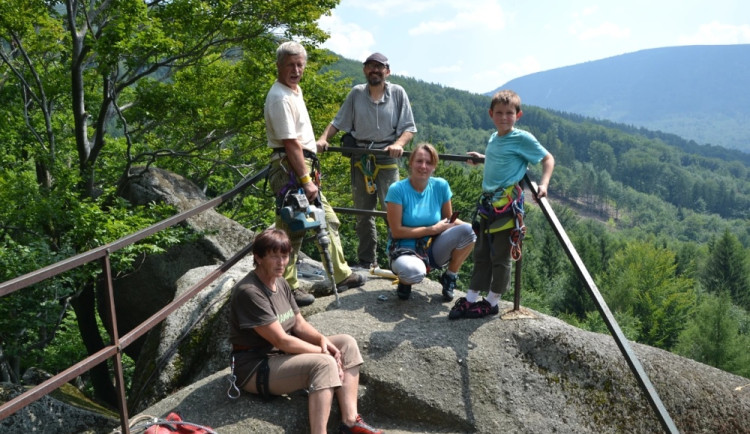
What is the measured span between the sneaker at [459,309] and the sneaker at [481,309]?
27 millimetres

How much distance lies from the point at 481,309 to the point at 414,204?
38.2 inches

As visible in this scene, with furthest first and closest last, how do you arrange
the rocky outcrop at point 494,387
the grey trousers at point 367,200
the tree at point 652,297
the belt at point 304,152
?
1. the tree at point 652,297
2. the grey trousers at point 367,200
3. the belt at point 304,152
4. the rocky outcrop at point 494,387

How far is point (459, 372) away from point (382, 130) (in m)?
2.61

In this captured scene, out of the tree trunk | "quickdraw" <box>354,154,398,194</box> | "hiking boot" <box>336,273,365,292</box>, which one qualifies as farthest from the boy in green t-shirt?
the tree trunk

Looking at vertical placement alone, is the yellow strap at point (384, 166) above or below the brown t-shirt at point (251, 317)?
above

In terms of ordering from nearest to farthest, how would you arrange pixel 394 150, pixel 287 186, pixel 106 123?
pixel 287 186 → pixel 394 150 → pixel 106 123

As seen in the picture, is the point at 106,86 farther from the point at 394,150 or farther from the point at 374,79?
the point at 394,150

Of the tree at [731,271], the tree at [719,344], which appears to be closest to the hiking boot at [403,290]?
the tree at [719,344]

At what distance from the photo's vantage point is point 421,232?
4.87 meters

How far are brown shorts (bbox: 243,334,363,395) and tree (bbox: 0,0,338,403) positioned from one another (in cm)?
732

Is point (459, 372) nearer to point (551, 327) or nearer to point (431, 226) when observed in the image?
point (551, 327)

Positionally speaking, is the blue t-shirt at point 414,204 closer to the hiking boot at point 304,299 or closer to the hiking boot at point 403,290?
the hiking boot at point 403,290

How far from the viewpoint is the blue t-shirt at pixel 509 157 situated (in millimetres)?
4492

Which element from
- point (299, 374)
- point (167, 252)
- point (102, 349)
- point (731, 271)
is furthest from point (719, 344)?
point (102, 349)
